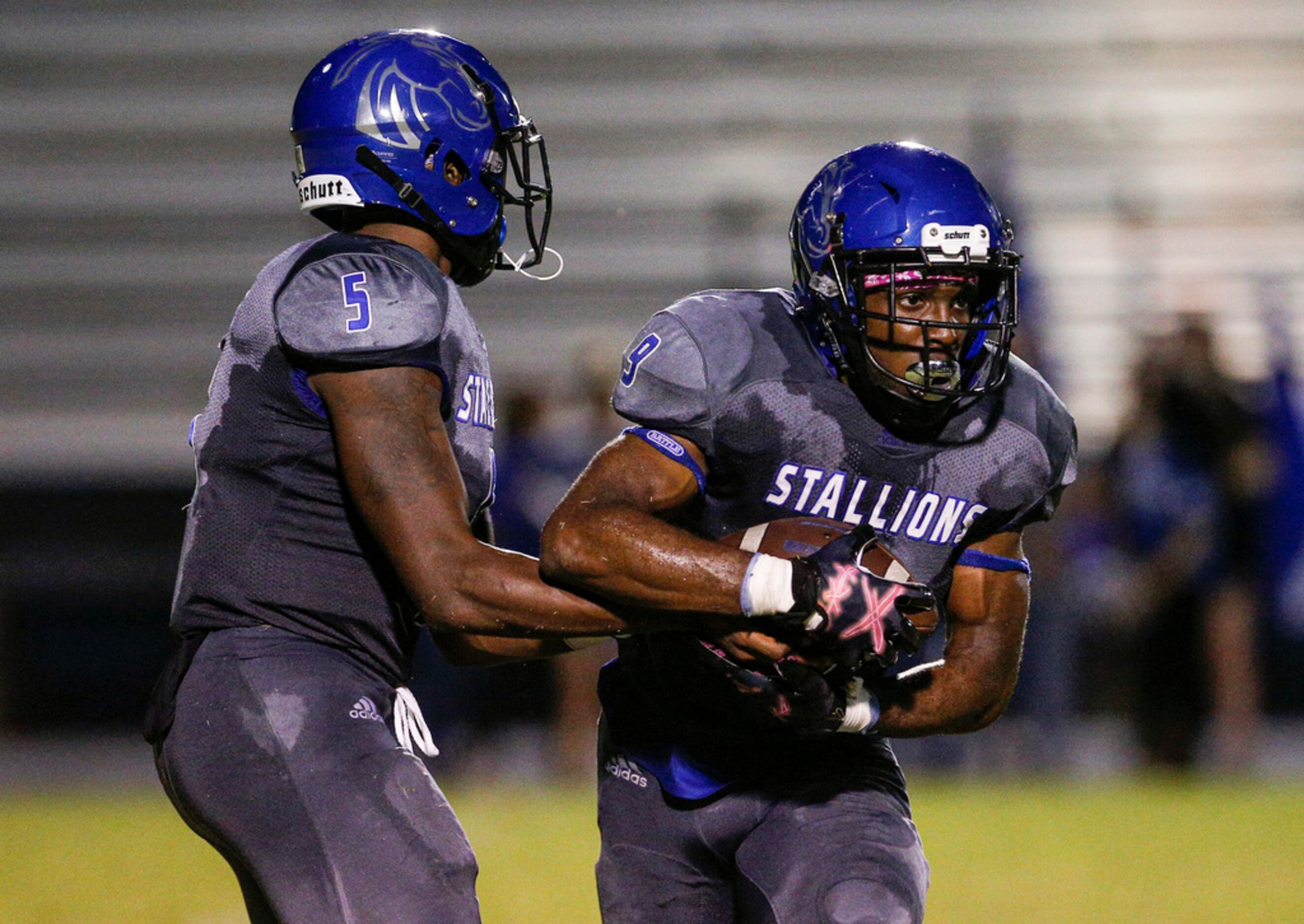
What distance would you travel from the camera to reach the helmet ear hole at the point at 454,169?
8.68 ft

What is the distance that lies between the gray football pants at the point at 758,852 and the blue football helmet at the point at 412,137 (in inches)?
37.1

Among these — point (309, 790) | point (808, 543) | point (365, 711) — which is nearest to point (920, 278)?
point (808, 543)

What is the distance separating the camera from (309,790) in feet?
7.44

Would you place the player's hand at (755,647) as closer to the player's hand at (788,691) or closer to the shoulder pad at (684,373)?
the player's hand at (788,691)

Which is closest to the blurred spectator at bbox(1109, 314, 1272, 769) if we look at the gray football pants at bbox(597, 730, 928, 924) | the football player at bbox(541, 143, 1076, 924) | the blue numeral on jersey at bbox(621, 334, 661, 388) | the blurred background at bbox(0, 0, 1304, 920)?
the blurred background at bbox(0, 0, 1304, 920)

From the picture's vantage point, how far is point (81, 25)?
10242mm

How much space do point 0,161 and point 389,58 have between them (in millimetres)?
8455

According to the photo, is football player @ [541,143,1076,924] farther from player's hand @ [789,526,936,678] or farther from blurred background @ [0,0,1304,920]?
blurred background @ [0,0,1304,920]

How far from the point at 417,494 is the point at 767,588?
19.7 inches

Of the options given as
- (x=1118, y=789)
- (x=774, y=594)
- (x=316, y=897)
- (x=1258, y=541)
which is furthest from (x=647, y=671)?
(x=1258, y=541)

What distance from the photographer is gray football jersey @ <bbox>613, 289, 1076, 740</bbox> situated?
2564mm

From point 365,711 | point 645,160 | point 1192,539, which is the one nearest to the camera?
point 365,711

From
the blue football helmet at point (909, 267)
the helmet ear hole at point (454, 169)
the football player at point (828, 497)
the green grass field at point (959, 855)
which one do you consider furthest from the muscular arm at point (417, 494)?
the green grass field at point (959, 855)

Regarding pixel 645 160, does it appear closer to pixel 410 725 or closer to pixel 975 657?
pixel 975 657
